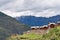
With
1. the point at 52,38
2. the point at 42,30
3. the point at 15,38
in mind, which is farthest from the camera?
the point at 42,30

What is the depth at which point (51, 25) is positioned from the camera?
134ft

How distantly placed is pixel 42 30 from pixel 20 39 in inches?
241

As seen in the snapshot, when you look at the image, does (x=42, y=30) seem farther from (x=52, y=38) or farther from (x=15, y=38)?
(x=52, y=38)

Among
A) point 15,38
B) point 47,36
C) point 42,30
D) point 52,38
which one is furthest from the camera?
point 42,30

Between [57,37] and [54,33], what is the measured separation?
4.20 feet

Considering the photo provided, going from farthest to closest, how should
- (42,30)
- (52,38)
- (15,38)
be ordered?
1. (42,30)
2. (15,38)
3. (52,38)

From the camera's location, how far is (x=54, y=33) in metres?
33.3

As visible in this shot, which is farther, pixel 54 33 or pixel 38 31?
pixel 38 31

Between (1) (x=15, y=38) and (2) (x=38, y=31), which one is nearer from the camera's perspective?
(1) (x=15, y=38)

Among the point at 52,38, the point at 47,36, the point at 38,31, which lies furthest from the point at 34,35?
the point at 52,38

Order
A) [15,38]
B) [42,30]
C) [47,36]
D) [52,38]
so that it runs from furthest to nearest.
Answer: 1. [42,30]
2. [15,38]
3. [47,36]
4. [52,38]

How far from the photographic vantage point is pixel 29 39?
35.5 meters

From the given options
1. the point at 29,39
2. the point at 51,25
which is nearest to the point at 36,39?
the point at 29,39

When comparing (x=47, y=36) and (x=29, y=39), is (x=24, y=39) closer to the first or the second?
(x=29, y=39)
